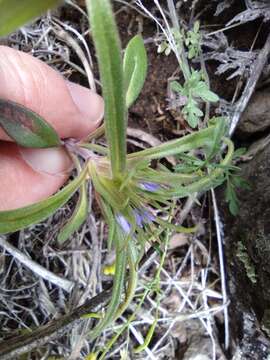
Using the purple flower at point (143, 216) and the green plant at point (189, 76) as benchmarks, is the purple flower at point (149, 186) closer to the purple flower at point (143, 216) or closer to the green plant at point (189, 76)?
the purple flower at point (143, 216)

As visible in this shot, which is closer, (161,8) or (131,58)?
(131,58)

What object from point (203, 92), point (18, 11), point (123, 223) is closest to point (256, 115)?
point (203, 92)

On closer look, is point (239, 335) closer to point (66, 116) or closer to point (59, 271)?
point (59, 271)

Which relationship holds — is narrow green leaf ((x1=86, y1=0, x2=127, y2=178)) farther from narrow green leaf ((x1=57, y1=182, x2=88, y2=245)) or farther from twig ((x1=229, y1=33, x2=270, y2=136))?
twig ((x1=229, y1=33, x2=270, y2=136))

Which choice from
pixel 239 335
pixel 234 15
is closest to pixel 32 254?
pixel 239 335

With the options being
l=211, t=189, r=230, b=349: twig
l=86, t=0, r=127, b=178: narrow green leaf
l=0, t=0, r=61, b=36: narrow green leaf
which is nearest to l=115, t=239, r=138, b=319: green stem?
l=86, t=0, r=127, b=178: narrow green leaf

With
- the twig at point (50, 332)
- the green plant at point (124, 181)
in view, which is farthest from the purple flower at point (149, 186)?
the twig at point (50, 332)

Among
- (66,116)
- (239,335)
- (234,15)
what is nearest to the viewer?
(66,116)
